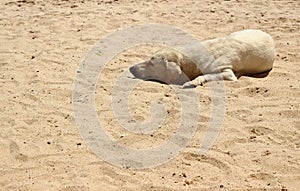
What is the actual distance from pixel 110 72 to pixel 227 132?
2076 millimetres

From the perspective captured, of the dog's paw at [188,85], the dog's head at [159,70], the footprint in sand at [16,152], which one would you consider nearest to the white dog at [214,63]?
the dog's head at [159,70]

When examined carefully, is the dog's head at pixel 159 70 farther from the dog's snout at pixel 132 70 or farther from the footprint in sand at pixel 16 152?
the footprint in sand at pixel 16 152

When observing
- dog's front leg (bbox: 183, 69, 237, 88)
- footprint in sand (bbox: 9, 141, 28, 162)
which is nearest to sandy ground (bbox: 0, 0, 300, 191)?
footprint in sand (bbox: 9, 141, 28, 162)

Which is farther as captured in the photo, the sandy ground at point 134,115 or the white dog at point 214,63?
the white dog at point 214,63

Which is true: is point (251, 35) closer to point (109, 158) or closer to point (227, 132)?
point (227, 132)

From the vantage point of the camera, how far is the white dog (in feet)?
Answer: 18.7

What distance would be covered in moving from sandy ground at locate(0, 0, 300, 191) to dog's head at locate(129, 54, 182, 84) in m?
0.14

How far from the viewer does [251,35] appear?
5973mm

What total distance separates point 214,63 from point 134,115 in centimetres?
140

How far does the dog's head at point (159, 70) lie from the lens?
568 cm

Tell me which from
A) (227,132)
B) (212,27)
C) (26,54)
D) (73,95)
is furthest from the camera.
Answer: (212,27)

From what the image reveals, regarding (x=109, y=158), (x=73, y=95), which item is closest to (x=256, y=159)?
(x=109, y=158)

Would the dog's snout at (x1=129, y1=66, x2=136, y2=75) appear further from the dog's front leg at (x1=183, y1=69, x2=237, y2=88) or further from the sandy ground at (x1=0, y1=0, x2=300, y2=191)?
the dog's front leg at (x1=183, y1=69, x2=237, y2=88)

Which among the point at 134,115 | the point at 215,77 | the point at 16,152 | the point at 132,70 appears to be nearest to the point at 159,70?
the point at 132,70
